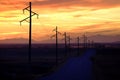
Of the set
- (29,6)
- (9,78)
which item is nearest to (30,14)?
(29,6)

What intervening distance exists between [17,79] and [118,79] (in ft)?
29.0

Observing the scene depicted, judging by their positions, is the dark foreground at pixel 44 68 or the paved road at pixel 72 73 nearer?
the paved road at pixel 72 73

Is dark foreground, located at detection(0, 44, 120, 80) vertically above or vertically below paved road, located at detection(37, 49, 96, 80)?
below

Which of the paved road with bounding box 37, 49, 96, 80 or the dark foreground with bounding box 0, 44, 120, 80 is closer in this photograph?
the paved road with bounding box 37, 49, 96, 80

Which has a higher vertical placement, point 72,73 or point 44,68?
point 72,73

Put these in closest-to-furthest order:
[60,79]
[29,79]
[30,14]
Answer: [60,79], [29,79], [30,14]

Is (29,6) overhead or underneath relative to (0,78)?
overhead

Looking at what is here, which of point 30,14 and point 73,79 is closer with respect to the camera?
point 73,79

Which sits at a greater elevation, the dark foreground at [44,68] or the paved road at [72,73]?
the paved road at [72,73]

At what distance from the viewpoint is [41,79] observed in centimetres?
3212

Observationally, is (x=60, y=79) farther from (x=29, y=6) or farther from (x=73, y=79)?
(x=29, y=6)

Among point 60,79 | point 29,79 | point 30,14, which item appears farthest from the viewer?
point 30,14

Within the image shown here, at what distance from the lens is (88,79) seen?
31.4 meters

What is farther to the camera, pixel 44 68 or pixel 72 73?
pixel 44 68
